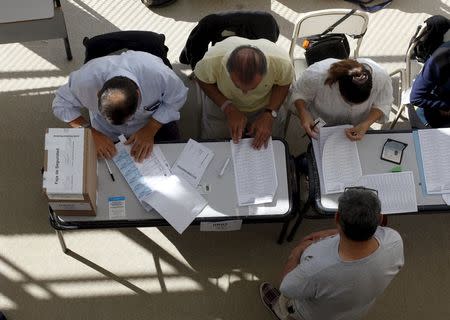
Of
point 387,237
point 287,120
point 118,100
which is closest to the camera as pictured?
point 387,237

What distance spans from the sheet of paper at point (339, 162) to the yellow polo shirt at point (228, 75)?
0.41 metres

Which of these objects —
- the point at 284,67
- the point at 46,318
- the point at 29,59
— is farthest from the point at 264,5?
the point at 46,318

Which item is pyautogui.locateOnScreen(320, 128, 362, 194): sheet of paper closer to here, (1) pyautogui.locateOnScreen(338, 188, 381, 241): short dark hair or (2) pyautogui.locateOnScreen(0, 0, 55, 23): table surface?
(1) pyautogui.locateOnScreen(338, 188, 381, 241): short dark hair

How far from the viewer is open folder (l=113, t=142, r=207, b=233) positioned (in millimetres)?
2551

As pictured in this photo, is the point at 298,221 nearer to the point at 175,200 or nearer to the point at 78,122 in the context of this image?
the point at 175,200

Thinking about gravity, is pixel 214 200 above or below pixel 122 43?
below

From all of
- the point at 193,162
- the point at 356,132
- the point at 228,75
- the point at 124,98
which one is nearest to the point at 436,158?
the point at 356,132

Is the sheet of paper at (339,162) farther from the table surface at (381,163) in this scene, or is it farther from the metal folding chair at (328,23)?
the metal folding chair at (328,23)

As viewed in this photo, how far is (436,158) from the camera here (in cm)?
272

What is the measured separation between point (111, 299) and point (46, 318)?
15.4 inches

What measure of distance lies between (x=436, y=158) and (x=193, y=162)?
4.21 feet

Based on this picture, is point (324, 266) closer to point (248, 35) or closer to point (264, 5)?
point (248, 35)

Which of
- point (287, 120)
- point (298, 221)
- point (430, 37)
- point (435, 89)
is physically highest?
point (430, 37)

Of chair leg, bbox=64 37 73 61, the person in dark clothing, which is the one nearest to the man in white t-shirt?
the person in dark clothing
